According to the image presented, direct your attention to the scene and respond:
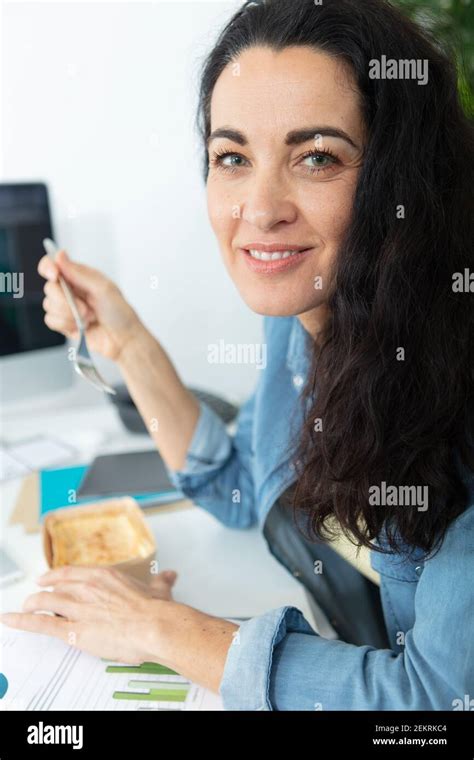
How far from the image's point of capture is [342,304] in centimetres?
67

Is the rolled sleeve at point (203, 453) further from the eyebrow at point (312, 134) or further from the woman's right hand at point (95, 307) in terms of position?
the eyebrow at point (312, 134)

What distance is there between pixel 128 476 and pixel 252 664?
1.65ft

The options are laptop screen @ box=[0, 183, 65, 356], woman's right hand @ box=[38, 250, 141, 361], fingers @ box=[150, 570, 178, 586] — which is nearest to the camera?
fingers @ box=[150, 570, 178, 586]

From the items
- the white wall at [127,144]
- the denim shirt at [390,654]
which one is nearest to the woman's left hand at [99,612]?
the denim shirt at [390,654]

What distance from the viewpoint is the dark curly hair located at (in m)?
0.64

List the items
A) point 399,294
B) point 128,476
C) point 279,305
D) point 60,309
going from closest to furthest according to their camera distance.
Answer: point 399,294
point 279,305
point 60,309
point 128,476

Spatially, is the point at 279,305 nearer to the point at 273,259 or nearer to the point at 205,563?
the point at 273,259

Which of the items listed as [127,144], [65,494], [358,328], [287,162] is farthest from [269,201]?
[127,144]

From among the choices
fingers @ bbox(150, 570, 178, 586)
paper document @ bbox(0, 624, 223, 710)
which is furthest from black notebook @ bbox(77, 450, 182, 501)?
paper document @ bbox(0, 624, 223, 710)

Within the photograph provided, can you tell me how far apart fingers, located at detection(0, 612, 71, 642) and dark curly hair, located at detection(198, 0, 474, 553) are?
31 cm

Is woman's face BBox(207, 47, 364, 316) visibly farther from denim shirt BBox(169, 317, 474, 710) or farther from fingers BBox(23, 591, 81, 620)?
fingers BBox(23, 591, 81, 620)

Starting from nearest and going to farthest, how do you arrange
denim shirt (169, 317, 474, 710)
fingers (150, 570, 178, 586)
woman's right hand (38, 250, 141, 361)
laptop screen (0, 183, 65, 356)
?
1. denim shirt (169, 317, 474, 710)
2. fingers (150, 570, 178, 586)
3. woman's right hand (38, 250, 141, 361)
4. laptop screen (0, 183, 65, 356)

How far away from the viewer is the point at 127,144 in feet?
4.47

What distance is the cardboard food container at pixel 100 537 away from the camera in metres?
0.85
